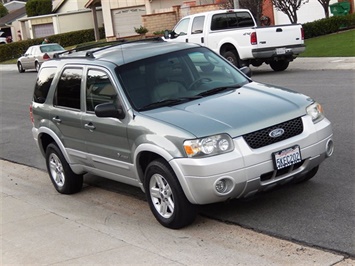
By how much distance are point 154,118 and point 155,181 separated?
63 cm

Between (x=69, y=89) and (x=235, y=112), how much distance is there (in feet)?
8.25

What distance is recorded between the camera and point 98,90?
7270 mm

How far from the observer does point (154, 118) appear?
20.9 ft

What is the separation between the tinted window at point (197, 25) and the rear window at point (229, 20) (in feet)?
1.34

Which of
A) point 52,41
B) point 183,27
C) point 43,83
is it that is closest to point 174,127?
point 43,83

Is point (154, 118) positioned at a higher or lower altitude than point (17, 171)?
higher

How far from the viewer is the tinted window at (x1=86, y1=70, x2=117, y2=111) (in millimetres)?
7043

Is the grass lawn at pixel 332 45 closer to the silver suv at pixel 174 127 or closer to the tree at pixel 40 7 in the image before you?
the silver suv at pixel 174 127

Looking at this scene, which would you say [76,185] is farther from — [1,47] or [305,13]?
[1,47]

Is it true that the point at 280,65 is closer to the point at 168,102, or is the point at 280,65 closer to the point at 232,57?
the point at 232,57

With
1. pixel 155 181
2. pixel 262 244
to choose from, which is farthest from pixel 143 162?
pixel 262 244

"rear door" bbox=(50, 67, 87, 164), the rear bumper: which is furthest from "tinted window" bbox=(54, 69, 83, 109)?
the rear bumper

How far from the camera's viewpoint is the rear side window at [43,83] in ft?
27.4

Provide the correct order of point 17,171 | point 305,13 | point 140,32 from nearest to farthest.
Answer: point 17,171 < point 305,13 < point 140,32
